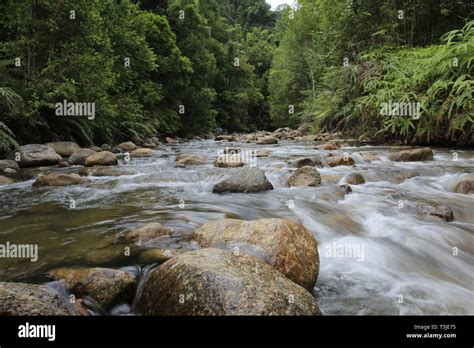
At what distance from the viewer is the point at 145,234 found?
3990 millimetres

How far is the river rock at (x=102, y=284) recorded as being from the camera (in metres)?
2.80

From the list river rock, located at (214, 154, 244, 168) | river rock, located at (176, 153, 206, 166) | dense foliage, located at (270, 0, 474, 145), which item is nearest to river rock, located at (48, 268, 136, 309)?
river rock, located at (214, 154, 244, 168)

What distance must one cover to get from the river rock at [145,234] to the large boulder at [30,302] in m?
1.34

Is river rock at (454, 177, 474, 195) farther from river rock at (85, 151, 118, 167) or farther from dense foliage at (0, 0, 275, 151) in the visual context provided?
dense foliage at (0, 0, 275, 151)

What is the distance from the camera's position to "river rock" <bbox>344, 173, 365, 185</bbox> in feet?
24.0

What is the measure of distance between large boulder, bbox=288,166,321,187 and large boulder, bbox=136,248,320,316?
4.28 m

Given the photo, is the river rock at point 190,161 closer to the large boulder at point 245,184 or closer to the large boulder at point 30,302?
the large boulder at point 245,184

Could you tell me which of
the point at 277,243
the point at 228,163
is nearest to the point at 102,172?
the point at 228,163

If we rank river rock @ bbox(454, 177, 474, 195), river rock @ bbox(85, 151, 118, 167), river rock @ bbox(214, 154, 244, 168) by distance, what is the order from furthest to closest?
river rock @ bbox(85, 151, 118, 167), river rock @ bbox(214, 154, 244, 168), river rock @ bbox(454, 177, 474, 195)
